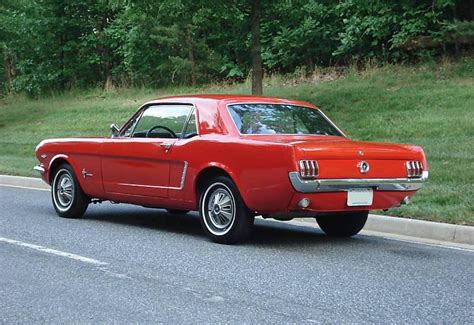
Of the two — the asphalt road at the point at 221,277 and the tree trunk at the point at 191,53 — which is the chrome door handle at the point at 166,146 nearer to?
the asphalt road at the point at 221,277

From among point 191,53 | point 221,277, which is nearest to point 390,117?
point 221,277

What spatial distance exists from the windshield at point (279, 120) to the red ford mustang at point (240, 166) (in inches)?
0.5

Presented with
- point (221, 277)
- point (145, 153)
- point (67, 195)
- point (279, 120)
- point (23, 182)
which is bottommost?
point (23, 182)

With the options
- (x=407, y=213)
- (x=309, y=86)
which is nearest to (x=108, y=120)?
(x=309, y=86)

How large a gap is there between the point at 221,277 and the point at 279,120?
2.49m

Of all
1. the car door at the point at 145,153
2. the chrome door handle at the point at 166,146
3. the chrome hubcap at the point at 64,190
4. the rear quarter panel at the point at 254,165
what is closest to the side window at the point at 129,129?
the car door at the point at 145,153

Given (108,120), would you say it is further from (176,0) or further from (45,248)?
(45,248)

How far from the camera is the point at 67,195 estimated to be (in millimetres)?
9141

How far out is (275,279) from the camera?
5.64 metres

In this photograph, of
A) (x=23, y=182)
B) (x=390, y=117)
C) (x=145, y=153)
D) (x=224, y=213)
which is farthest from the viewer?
(x=390, y=117)

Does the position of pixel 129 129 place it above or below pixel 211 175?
above

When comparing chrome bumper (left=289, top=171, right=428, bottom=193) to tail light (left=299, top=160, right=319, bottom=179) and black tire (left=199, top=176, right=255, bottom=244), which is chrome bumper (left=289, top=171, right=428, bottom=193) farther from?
black tire (left=199, top=176, right=255, bottom=244)

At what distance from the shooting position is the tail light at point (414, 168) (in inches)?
280

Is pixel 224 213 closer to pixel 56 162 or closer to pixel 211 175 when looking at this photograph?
pixel 211 175
